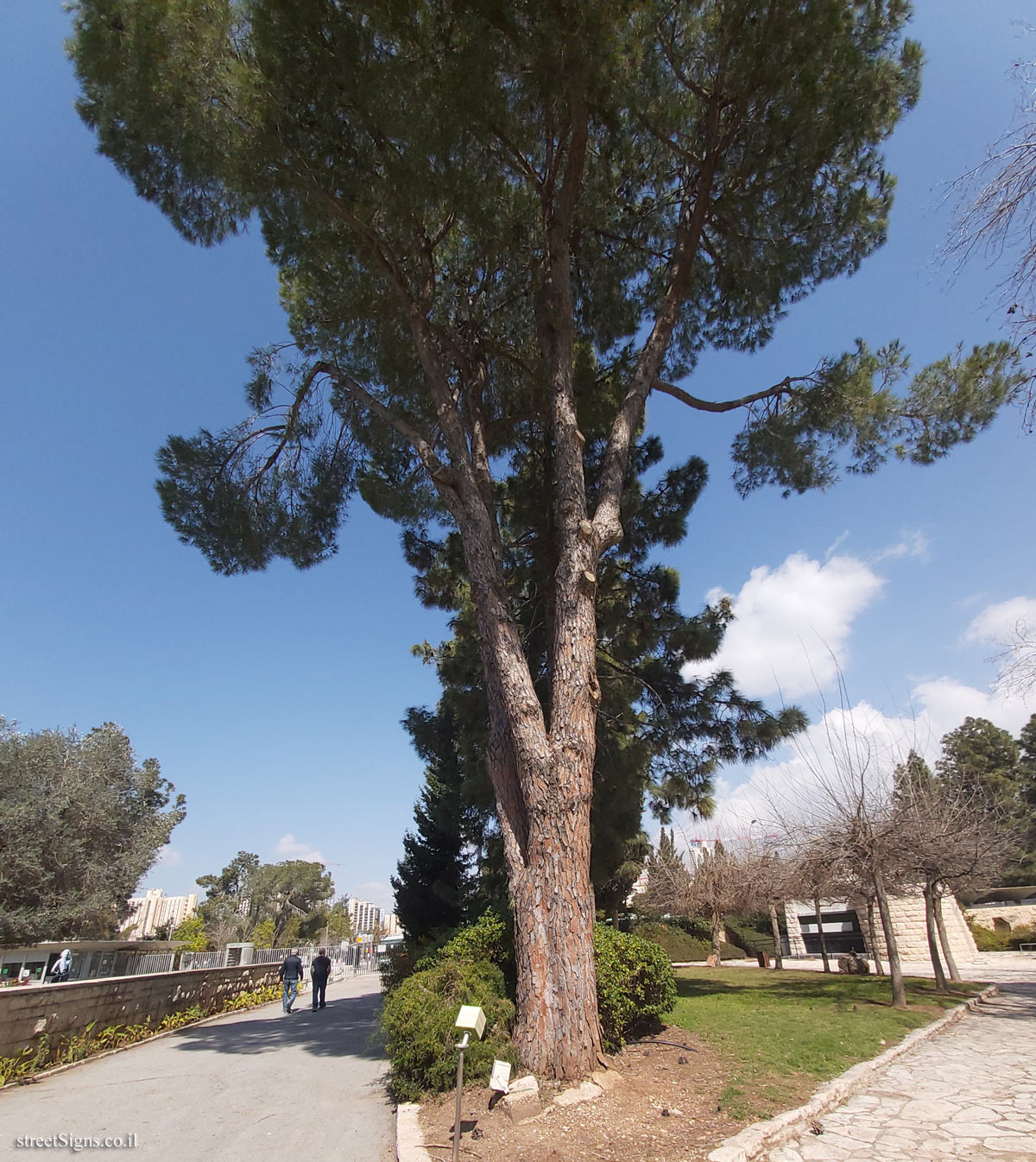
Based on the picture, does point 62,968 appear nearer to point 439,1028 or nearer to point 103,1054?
point 103,1054

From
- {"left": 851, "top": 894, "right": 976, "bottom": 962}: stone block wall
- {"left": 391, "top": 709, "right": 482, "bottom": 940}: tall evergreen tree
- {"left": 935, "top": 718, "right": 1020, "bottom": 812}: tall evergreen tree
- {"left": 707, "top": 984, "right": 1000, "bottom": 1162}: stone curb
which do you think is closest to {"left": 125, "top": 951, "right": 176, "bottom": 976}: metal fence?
{"left": 391, "top": 709, "right": 482, "bottom": 940}: tall evergreen tree

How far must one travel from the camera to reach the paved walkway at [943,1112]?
3949 millimetres

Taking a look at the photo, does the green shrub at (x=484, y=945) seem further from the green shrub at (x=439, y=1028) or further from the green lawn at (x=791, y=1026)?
the green lawn at (x=791, y=1026)

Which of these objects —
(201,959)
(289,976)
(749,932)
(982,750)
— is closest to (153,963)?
(201,959)

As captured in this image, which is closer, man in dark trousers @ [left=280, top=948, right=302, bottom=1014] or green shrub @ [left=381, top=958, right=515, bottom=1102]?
green shrub @ [left=381, top=958, right=515, bottom=1102]

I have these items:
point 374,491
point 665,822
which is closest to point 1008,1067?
point 665,822

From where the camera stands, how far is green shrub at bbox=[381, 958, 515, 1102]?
5.32 m

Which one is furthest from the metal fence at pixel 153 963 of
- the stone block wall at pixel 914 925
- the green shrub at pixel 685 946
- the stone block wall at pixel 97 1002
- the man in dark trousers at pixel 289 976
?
the stone block wall at pixel 914 925

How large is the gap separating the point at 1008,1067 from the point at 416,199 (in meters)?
10.9

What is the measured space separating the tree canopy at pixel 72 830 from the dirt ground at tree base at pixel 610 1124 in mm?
20969

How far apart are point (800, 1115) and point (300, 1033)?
8347mm

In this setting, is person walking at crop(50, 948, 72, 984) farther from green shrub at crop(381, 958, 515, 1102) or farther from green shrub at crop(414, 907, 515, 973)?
green shrub at crop(381, 958, 515, 1102)

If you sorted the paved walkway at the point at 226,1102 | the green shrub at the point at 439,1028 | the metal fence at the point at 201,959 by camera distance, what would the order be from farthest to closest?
the metal fence at the point at 201,959 → the green shrub at the point at 439,1028 → the paved walkway at the point at 226,1102

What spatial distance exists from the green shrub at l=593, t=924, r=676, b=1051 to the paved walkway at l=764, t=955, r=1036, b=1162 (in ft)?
6.13
